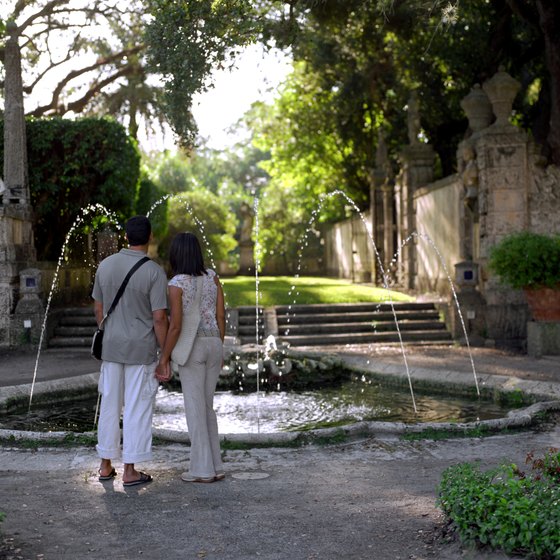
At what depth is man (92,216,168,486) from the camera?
5609 mm

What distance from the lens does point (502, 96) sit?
15.2 metres

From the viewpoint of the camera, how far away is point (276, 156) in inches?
1312

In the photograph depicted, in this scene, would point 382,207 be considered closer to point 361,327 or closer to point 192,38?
point 361,327

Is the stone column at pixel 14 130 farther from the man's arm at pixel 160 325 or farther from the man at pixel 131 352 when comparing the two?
the man's arm at pixel 160 325

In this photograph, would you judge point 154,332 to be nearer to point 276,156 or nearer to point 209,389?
point 209,389

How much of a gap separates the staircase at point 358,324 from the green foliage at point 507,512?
10.9 metres

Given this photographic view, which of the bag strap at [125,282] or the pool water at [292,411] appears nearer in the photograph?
the bag strap at [125,282]

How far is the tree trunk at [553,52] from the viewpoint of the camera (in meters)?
15.1

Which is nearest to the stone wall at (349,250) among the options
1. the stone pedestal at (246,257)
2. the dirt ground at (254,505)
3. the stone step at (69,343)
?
the stone pedestal at (246,257)

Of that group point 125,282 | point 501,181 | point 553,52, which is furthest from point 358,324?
point 125,282

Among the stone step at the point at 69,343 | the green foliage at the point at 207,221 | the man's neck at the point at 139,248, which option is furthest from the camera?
the green foliage at the point at 207,221

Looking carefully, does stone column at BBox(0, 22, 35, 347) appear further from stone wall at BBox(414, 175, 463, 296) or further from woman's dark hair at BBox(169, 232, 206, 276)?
woman's dark hair at BBox(169, 232, 206, 276)

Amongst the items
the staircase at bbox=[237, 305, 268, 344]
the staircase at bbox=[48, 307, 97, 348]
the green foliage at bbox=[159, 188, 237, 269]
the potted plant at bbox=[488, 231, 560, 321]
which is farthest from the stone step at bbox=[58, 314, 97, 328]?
→ the green foliage at bbox=[159, 188, 237, 269]

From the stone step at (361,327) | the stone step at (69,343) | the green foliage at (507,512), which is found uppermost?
the stone step at (361,327)
